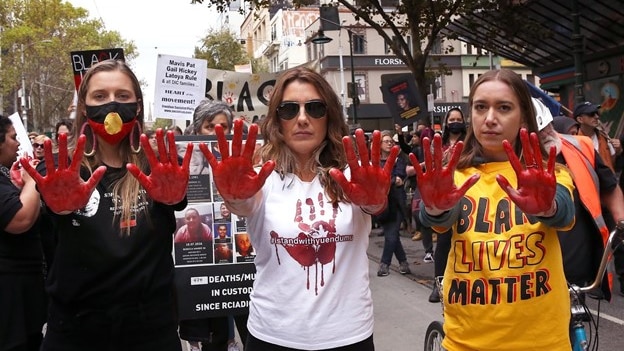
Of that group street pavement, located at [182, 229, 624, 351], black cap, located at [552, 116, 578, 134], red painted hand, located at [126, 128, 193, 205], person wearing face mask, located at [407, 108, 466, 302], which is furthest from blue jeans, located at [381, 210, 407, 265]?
red painted hand, located at [126, 128, 193, 205]

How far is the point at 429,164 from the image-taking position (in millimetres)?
2008

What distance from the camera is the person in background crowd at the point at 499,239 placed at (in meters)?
2.11

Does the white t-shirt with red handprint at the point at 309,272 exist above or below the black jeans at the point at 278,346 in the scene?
above

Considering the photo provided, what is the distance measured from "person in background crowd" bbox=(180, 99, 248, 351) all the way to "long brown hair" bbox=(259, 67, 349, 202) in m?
1.55

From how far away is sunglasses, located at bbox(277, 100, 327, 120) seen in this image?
2289 mm

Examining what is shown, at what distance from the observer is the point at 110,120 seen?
2395 millimetres

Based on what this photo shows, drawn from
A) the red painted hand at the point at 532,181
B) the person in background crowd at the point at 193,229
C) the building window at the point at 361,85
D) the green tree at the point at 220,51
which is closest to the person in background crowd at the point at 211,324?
the person in background crowd at the point at 193,229

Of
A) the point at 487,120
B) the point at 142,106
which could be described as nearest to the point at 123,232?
the point at 142,106

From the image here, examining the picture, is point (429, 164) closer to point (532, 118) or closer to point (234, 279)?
point (532, 118)

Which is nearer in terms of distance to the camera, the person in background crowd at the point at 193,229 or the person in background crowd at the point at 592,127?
the person in background crowd at the point at 193,229

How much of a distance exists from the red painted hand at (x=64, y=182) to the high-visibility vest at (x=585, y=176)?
80.3 inches

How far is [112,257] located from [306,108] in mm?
934

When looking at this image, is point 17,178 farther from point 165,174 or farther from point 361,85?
point 361,85

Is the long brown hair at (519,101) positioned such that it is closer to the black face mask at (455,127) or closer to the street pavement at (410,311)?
the street pavement at (410,311)
